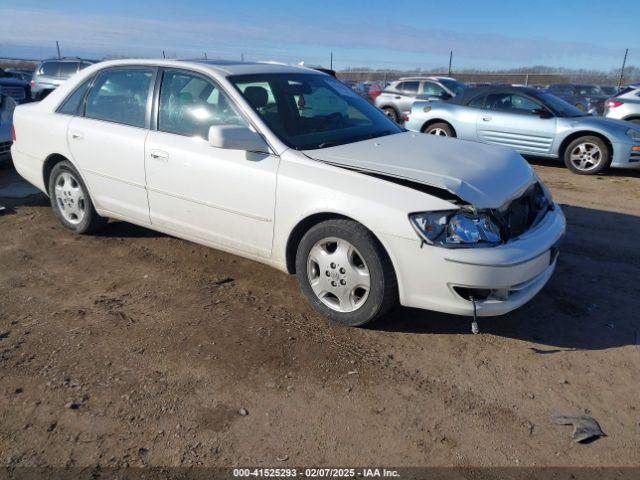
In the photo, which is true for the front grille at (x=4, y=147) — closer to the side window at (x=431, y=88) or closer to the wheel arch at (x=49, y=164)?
the wheel arch at (x=49, y=164)

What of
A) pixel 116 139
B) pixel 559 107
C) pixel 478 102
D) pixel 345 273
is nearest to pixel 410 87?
pixel 478 102

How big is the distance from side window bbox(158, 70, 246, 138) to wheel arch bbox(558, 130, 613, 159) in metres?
6.91

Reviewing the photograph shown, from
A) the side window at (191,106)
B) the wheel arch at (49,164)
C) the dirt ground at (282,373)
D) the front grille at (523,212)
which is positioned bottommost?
the dirt ground at (282,373)

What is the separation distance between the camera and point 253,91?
4027 millimetres

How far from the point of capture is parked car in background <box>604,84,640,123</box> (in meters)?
11.9

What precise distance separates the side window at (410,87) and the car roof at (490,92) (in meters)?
5.91

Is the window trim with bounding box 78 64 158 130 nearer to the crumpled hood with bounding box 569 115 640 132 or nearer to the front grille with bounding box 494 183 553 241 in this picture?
the front grille with bounding box 494 183 553 241

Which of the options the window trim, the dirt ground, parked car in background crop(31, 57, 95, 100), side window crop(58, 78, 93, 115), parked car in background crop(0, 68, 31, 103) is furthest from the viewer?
parked car in background crop(31, 57, 95, 100)

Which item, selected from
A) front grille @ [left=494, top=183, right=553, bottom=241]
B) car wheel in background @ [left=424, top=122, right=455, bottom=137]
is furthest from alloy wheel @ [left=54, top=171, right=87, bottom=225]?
car wheel in background @ [left=424, top=122, right=455, bottom=137]

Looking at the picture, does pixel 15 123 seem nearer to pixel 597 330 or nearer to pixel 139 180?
pixel 139 180

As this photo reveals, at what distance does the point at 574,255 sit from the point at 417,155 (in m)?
2.17

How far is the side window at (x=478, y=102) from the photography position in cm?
980

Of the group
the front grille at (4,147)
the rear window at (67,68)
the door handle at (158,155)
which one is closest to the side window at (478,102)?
the door handle at (158,155)

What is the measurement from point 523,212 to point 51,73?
55.4 feet
